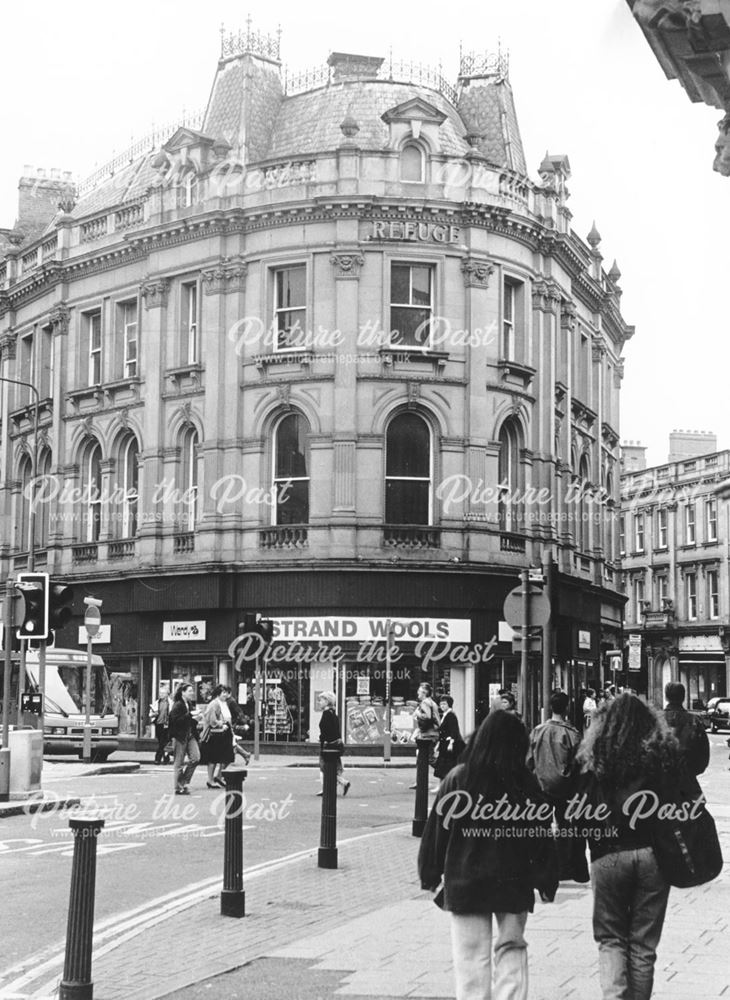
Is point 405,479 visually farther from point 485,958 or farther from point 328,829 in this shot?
point 485,958

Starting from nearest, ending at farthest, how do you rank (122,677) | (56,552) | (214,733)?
1. (214,733)
2. (122,677)
3. (56,552)

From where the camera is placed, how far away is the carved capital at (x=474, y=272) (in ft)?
120

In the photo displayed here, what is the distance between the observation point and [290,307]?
36844mm

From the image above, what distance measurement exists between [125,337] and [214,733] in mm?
20550

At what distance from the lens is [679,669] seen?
257ft

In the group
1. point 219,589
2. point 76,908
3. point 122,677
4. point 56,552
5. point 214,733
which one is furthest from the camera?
point 56,552

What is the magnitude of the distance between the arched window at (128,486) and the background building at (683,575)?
39.7m

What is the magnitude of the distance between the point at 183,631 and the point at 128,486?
4.85 meters

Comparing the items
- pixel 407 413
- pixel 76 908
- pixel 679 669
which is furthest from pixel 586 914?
pixel 679 669

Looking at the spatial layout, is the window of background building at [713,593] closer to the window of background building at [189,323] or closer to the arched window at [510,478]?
the arched window at [510,478]

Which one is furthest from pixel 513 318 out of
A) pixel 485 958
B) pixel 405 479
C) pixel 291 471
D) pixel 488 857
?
pixel 485 958

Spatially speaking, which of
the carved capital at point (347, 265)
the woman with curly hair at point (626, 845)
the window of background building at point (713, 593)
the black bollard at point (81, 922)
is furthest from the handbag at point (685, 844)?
the window of background building at point (713, 593)

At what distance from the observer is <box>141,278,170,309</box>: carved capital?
3891 centimetres

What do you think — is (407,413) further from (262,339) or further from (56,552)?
(56,552)
